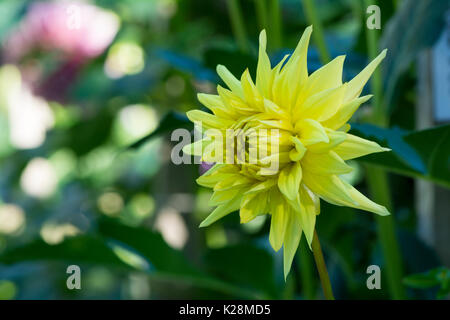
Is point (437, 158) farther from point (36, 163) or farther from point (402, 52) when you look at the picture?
point (36, 163)

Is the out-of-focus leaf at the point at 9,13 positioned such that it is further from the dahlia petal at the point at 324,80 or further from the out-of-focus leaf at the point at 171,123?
the dahlia petal at the point at 324,80

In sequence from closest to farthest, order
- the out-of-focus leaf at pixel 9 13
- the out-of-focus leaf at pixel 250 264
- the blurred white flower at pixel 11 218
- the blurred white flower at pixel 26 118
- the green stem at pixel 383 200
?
1. the green stem at pixel 383 200
2. the out-of-focus leaf at pixel 250 264
3. the out-of-focus leaf at pixel 9 13
4. the blurred white flower at pixel 26 118
5. the blurred white flower at pixel 11 218

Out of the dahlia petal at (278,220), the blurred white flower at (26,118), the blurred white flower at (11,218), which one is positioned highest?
the blurred white flower at (26,118)

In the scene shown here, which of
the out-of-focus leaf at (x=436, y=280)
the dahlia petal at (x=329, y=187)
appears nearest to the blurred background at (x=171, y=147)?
the out-of-focus leaf at (x=436, y=280)

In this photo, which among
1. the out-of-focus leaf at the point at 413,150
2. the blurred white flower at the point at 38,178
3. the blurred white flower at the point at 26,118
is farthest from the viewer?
the blurred white flower at the point at 38,178

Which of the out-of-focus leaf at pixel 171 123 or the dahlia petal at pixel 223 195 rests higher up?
the out-of-focus leaf at pixel 171 123

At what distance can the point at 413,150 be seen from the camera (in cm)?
39

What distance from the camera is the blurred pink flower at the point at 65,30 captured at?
33.9 inches

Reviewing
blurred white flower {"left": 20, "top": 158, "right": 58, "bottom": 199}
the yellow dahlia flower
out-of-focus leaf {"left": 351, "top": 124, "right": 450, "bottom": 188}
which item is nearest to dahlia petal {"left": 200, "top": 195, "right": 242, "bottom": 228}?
the yellow dahlia flower

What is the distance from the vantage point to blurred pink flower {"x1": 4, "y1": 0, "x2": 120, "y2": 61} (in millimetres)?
860

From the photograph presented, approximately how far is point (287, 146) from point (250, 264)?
0.34 metres

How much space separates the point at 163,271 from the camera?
55cm

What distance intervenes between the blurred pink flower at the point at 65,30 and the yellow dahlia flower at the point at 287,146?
621mm

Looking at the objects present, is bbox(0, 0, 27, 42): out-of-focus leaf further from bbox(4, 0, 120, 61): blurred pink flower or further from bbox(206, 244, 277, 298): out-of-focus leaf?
bbox(206, 244, 277, 298): out-of-focus leaf
